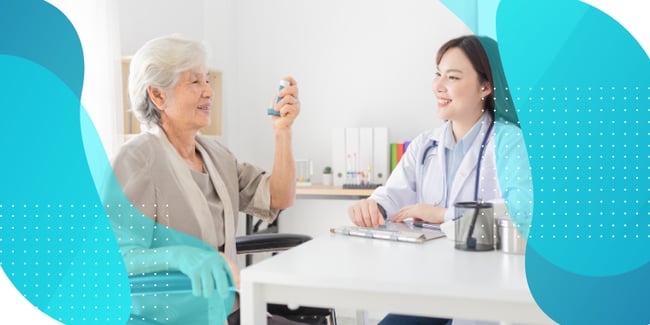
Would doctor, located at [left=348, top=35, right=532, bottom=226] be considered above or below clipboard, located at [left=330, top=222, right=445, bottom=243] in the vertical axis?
above

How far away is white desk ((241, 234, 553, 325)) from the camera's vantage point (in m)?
0.99

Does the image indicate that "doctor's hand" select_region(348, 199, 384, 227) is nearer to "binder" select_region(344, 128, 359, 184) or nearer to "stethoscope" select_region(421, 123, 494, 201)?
"stethoscope" select_region(421, 123, 494, 201)

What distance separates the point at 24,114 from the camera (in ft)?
7.70

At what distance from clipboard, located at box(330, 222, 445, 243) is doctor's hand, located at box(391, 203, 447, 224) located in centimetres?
4

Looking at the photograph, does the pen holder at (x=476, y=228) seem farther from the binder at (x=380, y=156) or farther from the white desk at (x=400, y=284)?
the binder at (x=380, y=156)

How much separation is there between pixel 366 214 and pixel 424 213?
159mm

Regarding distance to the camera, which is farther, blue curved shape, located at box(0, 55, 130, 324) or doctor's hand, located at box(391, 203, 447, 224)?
blue curved shape, located at box(0, 55, 130, 324)

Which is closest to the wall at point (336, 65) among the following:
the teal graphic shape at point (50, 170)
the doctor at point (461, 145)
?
the teal graphic shape at point (50, 170)

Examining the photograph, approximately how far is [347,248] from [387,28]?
102 inches

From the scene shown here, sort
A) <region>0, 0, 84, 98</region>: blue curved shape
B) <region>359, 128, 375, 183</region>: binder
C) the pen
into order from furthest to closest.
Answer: <region>359, 128, 375, 183</region>: binder, <region>0, 0, 84, 98</region>: blue curved shape, the pen

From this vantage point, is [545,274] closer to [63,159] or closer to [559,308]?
[559,308]

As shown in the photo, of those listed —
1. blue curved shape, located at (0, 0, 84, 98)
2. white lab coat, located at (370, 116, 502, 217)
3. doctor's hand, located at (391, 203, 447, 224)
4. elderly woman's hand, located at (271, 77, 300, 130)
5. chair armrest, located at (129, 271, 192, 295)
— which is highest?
blue curved shape, located at (0, 0, 84, 98)

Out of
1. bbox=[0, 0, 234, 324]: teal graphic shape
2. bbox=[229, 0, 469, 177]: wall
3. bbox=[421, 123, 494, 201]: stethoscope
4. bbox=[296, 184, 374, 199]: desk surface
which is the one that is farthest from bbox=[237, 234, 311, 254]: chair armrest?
bbox=[229, 0, 469, 177]: wall

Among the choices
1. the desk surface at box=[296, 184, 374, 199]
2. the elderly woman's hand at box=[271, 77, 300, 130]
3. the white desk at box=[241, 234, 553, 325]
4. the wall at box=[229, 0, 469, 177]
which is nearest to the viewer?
the white desk at box=[241, 234, 553, 325]
